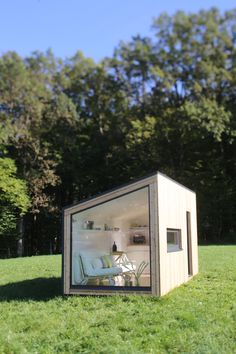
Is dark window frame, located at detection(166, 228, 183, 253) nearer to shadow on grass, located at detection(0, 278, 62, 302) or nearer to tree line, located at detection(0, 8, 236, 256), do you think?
shadow on grass, located at detection(0, 278, 62, 302)

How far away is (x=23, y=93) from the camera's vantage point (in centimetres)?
3045

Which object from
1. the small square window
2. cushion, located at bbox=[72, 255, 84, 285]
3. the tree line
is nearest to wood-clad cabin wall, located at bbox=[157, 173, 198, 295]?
the small square window

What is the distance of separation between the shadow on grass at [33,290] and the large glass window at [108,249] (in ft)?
2.50

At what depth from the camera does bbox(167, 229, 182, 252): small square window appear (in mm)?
10190

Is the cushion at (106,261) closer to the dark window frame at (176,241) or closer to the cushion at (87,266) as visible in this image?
the cushion at (87,266)

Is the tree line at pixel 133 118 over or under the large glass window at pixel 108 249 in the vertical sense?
over

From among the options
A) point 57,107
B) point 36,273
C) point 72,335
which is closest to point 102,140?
point 57,107

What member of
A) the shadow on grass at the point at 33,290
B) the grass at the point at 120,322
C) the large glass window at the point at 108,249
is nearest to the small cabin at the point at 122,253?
the large glass window at the point at 108,249

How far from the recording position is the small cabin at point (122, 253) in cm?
902

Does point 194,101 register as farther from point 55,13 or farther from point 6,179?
point 55,13

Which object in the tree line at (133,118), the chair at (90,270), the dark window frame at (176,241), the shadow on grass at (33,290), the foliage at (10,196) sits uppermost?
the tree line at (133,118)

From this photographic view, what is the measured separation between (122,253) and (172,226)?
2126 millimetres

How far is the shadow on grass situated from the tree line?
19478mm

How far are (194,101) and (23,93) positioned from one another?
1170 centimetres
